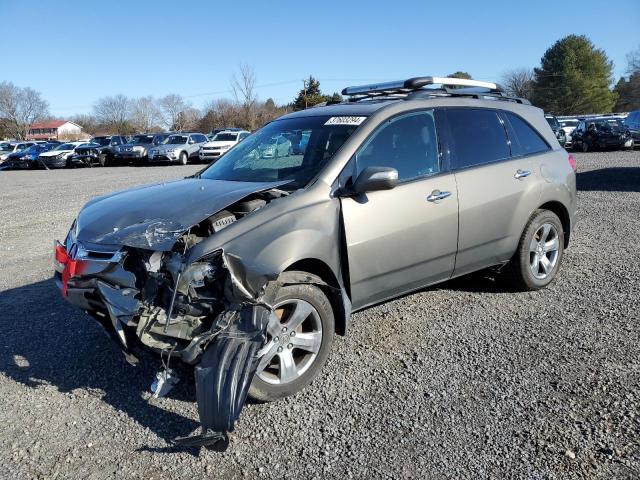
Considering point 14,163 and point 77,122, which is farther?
point 77,122

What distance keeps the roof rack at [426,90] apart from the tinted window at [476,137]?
28cm

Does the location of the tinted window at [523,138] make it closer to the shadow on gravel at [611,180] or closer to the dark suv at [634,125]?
the shadow on gravel at [611,180]

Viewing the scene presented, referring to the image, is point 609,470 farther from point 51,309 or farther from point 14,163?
point 14,163

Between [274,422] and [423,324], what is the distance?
1793mm

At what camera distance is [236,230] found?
3.22 metres

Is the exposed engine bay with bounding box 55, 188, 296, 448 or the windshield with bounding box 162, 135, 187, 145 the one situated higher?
the windshield with bounding box 162, 135, 187, 145

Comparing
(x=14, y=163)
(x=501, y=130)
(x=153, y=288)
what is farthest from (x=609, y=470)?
(x=14, y=163)

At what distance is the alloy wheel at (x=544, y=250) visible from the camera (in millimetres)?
5082

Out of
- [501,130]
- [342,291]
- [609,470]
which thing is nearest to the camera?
[609,470]

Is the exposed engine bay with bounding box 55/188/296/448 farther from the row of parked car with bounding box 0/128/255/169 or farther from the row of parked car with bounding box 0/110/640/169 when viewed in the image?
the row of parked car with bounding box 0/128/255/169

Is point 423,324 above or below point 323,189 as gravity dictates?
below

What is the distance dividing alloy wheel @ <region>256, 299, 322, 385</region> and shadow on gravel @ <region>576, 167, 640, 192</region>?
1063 cm

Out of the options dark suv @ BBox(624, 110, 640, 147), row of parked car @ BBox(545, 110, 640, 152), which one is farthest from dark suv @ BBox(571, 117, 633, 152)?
dark suv @ BBox(624, 110, 640, 147)

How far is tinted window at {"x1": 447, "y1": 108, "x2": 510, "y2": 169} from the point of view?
176 inches
